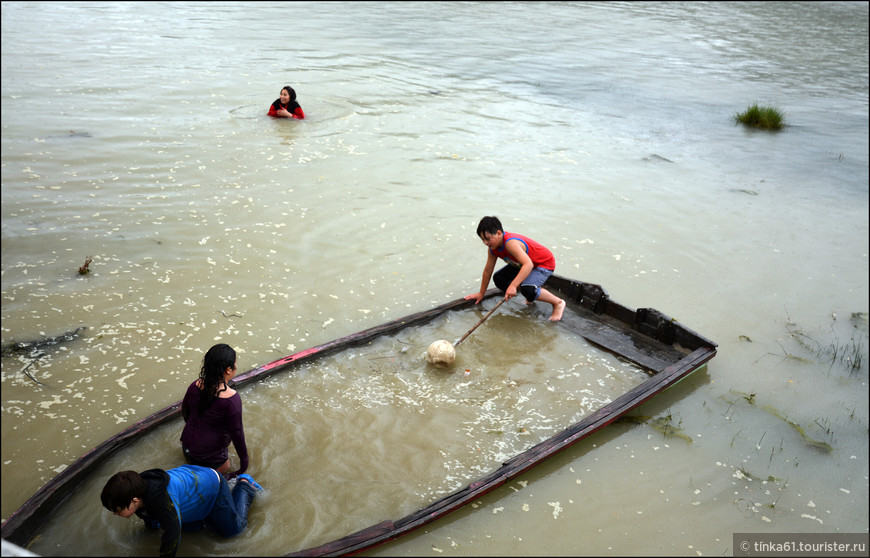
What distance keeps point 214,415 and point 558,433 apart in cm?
229

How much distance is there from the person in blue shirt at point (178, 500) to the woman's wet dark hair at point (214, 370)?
16.0 inches

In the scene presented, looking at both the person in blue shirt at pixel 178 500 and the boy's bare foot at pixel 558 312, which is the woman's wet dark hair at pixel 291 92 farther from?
the person in blue shirt at pixel 178 500

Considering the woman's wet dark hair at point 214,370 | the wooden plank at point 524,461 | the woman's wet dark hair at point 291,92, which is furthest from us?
the woman's wet dark hair at point 291,92

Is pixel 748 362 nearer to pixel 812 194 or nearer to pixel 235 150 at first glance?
pixel 812 194

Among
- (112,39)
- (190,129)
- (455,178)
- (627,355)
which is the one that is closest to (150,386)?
(627,355)

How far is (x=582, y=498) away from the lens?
14.3 ft

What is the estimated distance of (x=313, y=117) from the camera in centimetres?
1198

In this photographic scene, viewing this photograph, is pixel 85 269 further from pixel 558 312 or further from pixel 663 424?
pixel 663 424

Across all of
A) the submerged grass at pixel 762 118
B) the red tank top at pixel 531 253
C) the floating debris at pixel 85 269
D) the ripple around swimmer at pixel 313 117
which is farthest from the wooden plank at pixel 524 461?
the submerged grass at pixel 762 118

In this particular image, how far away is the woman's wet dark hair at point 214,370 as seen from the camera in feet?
12.4

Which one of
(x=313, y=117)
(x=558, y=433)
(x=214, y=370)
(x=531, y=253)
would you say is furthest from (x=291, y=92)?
(x=558, y=433)

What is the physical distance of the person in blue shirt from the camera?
3.23m

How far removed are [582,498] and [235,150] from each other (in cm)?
763

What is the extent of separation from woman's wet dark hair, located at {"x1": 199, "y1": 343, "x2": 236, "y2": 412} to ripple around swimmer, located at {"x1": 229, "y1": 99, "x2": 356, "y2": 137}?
306 inches
